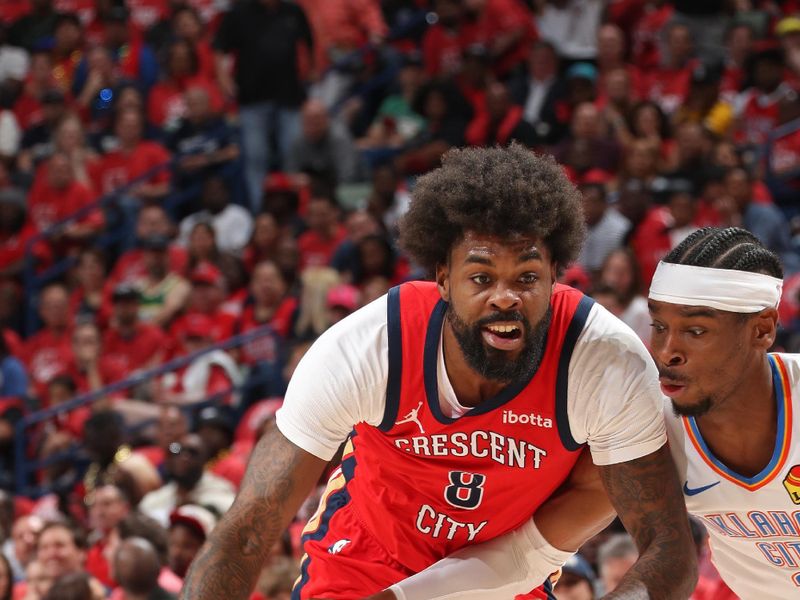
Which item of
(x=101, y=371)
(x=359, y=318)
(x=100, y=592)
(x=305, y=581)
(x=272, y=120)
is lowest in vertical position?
(x=101, y=371)

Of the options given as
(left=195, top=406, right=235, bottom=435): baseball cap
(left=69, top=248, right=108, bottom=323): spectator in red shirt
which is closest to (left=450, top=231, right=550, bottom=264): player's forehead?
Result: (left=195, top=406, right=235, bottom=435): baseball cap

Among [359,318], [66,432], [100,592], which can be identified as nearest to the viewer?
[359,318]

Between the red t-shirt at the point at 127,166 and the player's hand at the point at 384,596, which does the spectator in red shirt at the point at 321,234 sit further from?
the player's hand at the point at 384,596

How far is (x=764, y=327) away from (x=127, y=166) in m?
9.20

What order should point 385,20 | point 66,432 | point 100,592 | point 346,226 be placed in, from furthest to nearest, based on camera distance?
point 385,20 < point 346,226 < point 66,432 < point 100,592

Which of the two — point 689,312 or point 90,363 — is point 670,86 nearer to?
point 90,363

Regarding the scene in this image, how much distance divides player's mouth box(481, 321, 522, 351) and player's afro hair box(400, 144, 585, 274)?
0.77 ft

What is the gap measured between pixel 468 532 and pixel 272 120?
8.22 m

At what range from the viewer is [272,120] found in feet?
39.3

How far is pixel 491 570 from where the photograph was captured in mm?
4059

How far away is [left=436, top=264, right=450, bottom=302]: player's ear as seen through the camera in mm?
3908

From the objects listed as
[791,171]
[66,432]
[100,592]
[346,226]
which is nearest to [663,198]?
[791,171]

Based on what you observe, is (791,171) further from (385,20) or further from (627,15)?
(385,20)

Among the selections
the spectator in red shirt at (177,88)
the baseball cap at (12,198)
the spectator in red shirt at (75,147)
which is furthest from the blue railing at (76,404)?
the spectator in red shirt at (177,88)
